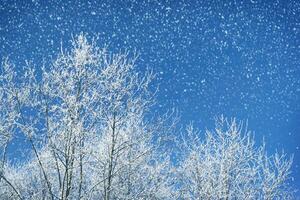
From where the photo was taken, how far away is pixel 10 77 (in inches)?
398

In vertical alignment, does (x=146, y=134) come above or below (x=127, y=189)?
below

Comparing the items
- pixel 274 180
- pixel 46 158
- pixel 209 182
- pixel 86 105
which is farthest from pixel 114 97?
pixel 274 180

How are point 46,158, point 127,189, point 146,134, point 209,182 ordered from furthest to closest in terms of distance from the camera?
point 127,189
point 209,182
point 146,134
point 46,158

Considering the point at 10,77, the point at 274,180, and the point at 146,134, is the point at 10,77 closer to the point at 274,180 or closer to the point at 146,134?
the point at 146,134

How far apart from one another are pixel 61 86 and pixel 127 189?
8089mm

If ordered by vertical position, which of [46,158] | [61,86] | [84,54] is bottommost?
[46,158]

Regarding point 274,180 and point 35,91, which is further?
point 274,180

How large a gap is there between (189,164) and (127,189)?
3140mm

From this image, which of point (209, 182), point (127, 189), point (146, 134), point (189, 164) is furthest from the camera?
point (127, 189)

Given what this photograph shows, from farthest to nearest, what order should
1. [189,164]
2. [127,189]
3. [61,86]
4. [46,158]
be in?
[127,189]
[189,164]
[46,158]
[61,86]

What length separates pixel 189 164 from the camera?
1455 centimetres

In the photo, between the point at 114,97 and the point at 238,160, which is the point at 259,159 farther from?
the point at 114,97

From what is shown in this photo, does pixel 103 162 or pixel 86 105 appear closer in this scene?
pixel 86 105

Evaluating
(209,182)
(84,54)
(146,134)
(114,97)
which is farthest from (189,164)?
(84,54)
